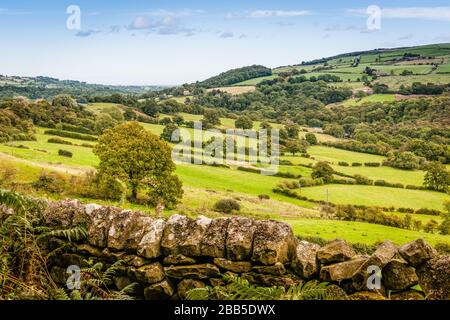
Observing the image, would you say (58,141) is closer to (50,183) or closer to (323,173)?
(50,183)

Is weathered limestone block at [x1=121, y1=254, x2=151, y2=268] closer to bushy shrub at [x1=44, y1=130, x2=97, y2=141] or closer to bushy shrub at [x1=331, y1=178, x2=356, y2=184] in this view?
Answer: bushy shrub at [x1=331, y1=178, x2=356, y2=184]

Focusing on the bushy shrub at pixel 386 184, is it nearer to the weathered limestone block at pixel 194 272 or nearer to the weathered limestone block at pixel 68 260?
the weathered limestone block at pixel 194 272

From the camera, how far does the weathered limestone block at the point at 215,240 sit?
215 inches

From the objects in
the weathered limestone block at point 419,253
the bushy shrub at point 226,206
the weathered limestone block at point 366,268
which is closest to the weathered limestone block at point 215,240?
the weathered limestone block at point 366,268

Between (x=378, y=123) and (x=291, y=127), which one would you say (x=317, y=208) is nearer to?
(x=291, y=127)

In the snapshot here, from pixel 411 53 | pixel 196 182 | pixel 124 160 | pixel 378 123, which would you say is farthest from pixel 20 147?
pixel 411 53

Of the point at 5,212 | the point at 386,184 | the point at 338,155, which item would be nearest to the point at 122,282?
the point at 5,212

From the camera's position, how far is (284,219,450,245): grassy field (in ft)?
127

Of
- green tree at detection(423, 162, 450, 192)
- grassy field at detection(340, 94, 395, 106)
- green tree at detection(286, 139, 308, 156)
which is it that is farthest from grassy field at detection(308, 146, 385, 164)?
grassy field at detection(340, 94, 395, 106)

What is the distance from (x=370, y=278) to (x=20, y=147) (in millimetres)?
73126

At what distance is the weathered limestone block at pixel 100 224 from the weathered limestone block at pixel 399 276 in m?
3.42

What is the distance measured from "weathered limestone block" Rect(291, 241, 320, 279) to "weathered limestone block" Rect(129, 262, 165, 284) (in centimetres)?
165

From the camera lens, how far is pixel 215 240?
217 inches
